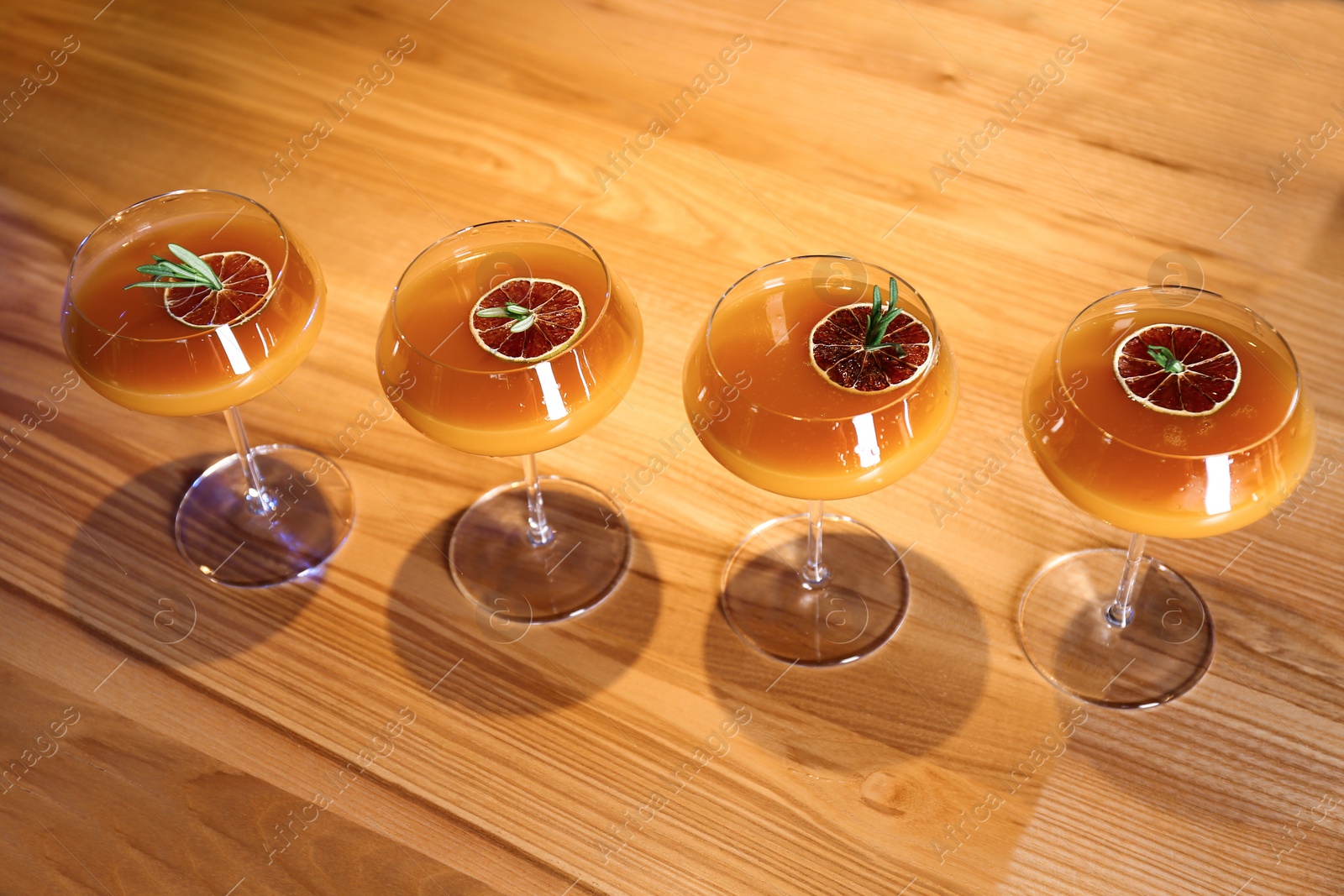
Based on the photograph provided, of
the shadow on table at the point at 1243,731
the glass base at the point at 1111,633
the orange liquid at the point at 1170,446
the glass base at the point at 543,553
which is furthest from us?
the glass base at the point at 543,553

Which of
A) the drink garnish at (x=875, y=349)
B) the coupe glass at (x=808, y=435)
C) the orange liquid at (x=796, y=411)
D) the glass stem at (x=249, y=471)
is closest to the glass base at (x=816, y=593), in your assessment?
the coupe glass at (x=808, y=435)

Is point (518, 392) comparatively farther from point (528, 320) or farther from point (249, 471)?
point (249, 471)

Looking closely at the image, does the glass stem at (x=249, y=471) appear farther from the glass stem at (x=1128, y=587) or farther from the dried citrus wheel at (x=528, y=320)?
the glass stem at (x=1128, y=587)

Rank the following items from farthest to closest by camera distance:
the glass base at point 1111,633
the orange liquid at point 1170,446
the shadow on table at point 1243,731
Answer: the glass base at point 1111,633, the shadow on table at point 1243,731, the orange liquid at point 1170,446

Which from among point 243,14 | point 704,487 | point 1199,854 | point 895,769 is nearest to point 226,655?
point 704,487

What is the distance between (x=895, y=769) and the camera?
4.51 feet

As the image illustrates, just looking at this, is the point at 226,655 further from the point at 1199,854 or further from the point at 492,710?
the point at 1199,854

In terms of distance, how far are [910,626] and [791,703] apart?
7.2 inches

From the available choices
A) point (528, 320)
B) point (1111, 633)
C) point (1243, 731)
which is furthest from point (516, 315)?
point (1243, 731)

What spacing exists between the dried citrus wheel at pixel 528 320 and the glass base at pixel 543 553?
34 centimetres


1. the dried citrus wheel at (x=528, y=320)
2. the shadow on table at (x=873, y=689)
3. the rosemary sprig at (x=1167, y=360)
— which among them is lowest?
the shadow on table at (x=873, y=689)

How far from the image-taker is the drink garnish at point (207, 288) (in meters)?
1.42

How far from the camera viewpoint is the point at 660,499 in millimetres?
1642

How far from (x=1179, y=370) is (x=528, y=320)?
696 mm
